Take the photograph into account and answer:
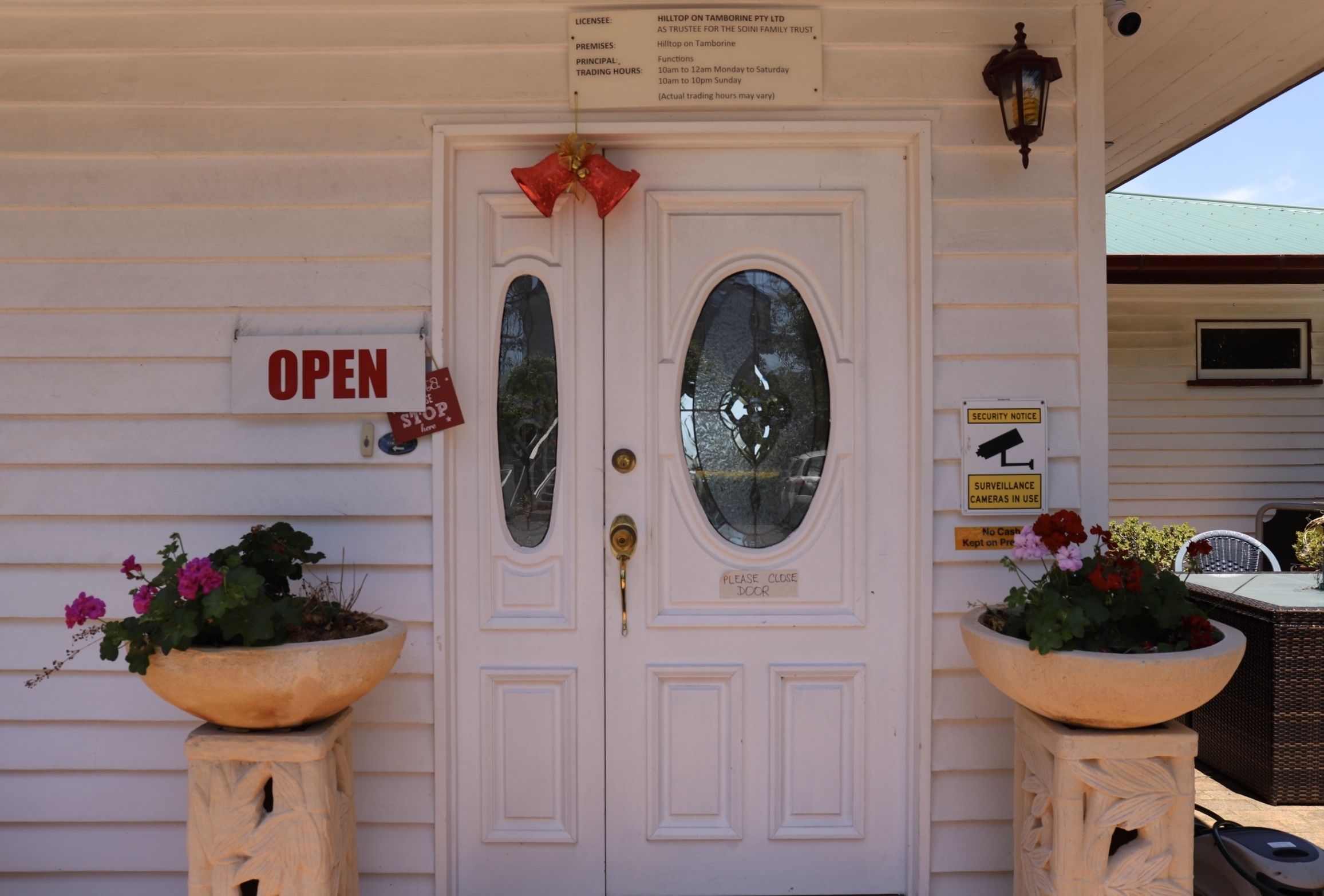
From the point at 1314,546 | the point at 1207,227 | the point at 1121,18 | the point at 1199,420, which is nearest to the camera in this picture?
the point at 1121,18

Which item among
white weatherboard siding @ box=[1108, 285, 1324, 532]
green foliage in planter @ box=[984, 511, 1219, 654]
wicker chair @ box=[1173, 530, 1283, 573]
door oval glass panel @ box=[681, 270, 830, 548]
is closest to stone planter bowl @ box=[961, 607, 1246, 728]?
green foliage in planter @ box=[984, 511, 1219, 654]

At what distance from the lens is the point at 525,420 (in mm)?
2977

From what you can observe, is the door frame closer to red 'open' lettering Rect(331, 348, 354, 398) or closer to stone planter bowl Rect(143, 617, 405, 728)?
red 'open' lettering Rect(331, 348, 354, 398)

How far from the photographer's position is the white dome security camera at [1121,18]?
2975 mm

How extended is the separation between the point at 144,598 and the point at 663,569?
1.44 meters

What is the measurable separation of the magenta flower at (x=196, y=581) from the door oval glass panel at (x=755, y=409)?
1.38 m

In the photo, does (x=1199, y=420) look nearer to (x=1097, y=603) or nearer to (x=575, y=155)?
(x=1097, y=603)

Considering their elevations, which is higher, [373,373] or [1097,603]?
[373,373]

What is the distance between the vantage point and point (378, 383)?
9.44 ft

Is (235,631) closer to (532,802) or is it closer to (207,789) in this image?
(207,789)

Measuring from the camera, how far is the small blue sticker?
114 inches

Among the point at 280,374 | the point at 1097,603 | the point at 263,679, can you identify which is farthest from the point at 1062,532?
the point at 280,374

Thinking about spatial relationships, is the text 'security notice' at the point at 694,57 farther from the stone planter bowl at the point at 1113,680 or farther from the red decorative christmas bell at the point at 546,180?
the stone planter bowl at the point at 1113,680

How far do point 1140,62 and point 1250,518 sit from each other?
18.2 ft
